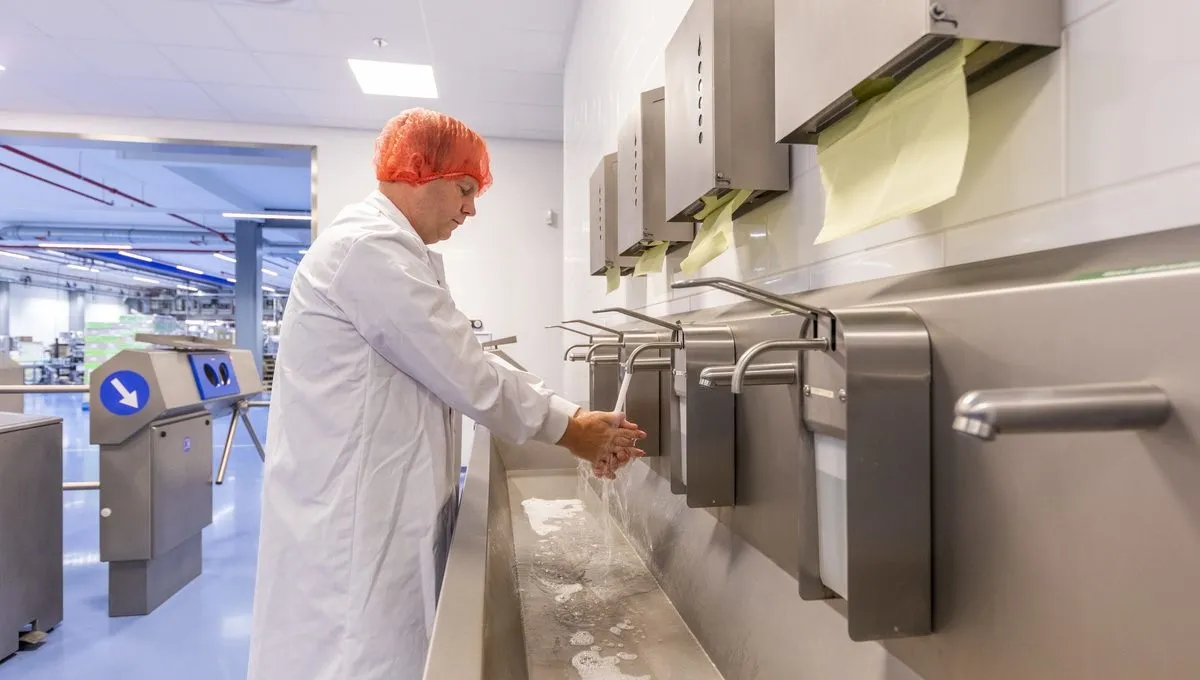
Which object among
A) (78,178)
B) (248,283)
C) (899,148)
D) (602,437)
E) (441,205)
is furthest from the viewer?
(248,283)

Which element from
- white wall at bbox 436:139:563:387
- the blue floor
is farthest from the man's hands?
white wall at bbox 436:139:563:387

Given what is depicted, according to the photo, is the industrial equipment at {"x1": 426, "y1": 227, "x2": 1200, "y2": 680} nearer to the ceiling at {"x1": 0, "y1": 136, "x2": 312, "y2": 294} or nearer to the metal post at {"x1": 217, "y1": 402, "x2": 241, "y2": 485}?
the metal post at {"x1": 217, "y1": 402, "x2": 241, "y2": 485}

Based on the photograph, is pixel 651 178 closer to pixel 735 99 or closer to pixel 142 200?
pixel 735 99

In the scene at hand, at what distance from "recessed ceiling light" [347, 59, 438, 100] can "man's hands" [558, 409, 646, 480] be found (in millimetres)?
3016

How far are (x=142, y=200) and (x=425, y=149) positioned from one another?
7.87 metres

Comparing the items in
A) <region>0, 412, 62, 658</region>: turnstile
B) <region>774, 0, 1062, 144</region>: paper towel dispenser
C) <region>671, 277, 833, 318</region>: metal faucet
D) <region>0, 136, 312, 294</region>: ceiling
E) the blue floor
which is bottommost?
the blue floor

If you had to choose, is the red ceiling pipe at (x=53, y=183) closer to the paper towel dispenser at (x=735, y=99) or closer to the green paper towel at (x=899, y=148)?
the paper towel dispenser at (x=735, y=99)

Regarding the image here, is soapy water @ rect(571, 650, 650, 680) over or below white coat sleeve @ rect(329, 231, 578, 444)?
below

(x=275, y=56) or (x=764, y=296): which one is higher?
(x=275, y=56)

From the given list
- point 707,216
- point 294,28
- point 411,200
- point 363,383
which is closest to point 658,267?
point 707,216

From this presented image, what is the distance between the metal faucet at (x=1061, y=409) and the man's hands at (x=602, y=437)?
88 cm

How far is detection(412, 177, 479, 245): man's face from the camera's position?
1.32 metres

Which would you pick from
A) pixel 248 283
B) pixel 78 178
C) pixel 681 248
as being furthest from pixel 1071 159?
pixel 248 283

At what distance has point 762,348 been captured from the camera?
1.67 ft
